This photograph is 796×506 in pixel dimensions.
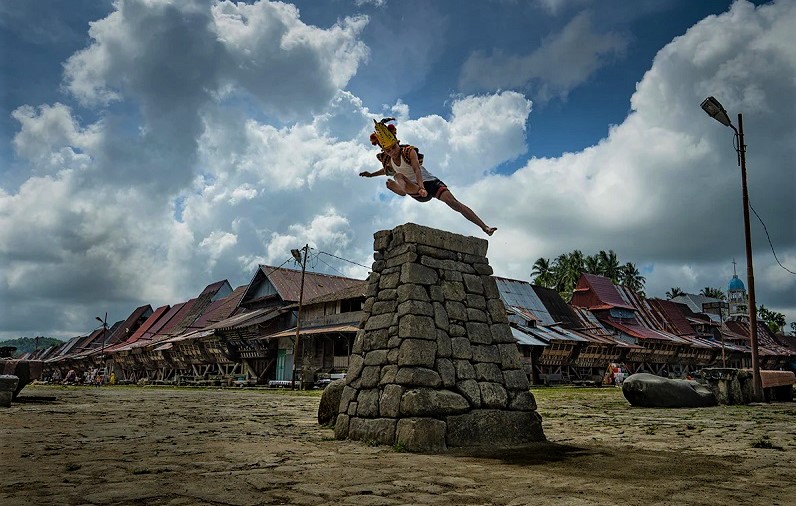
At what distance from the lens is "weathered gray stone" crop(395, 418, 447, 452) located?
6.05 meters

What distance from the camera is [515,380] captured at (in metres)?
7.27

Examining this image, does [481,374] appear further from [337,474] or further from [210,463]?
[210,463]

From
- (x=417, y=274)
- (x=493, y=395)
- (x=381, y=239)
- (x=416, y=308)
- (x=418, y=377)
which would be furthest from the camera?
(x=381, y=239)

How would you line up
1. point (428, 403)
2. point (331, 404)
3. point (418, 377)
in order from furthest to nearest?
point (331, 404) < point (418, 377) < point (428, 403)

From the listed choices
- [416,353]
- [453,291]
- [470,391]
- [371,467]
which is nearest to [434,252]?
[453,291]

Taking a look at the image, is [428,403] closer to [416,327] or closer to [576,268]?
[416,327]

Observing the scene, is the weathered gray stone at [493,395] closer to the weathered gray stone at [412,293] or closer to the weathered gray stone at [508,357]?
the weathered gray stone at [508,357]

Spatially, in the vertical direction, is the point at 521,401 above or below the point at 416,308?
below

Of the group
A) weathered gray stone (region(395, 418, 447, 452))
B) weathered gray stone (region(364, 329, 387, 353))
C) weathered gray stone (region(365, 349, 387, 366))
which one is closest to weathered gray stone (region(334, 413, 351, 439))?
weathered gray stone (region(365, 349, 387, 366))

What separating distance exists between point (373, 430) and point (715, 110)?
12238mm

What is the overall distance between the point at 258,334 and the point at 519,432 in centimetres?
2885

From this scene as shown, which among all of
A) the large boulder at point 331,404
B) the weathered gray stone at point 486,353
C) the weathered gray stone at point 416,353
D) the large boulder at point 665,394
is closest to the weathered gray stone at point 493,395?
the weathered gray stone at point 486,353

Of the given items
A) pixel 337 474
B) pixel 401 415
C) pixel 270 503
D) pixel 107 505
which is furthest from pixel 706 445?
pixel 107 505

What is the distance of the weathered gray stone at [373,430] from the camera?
6.33 meters
